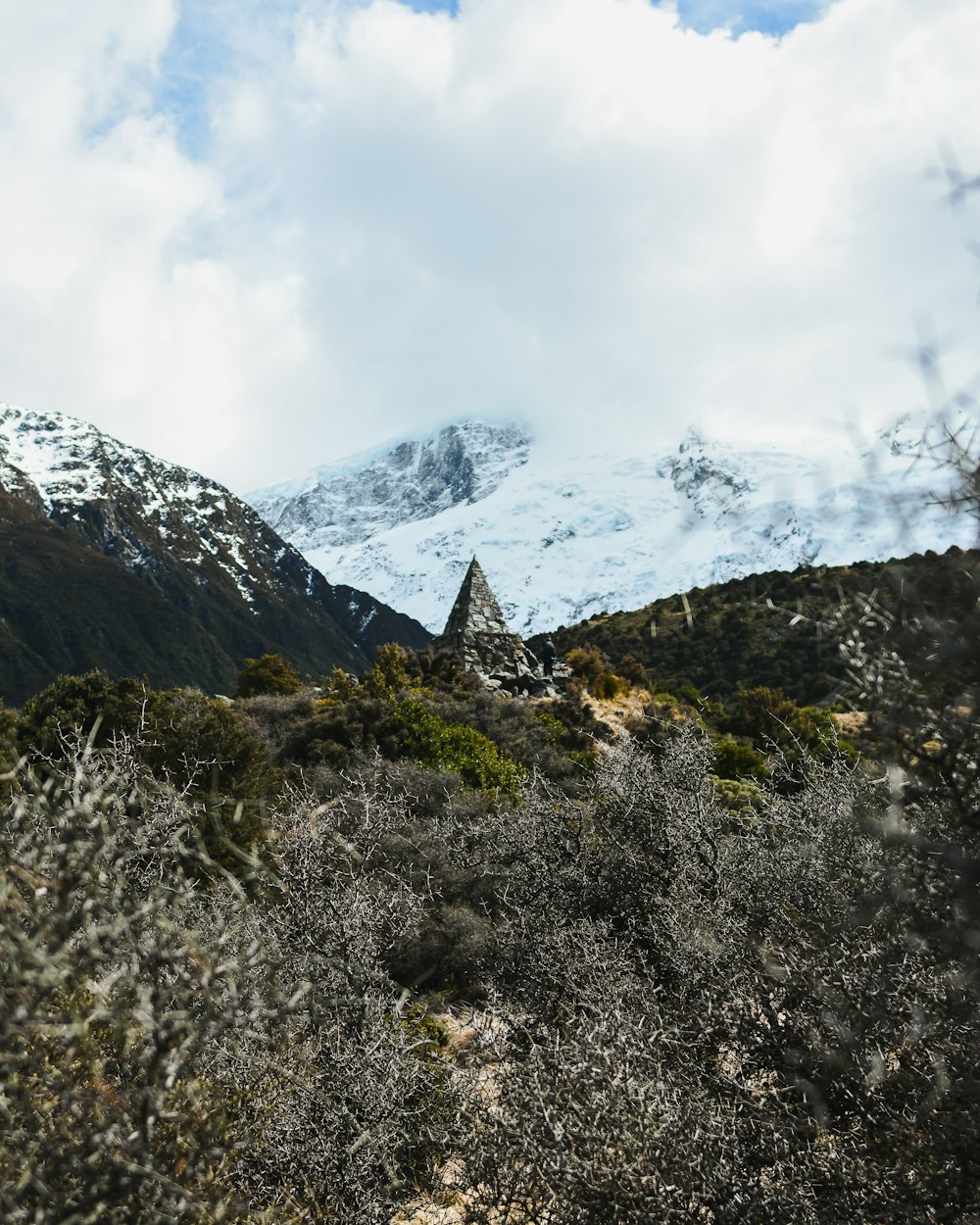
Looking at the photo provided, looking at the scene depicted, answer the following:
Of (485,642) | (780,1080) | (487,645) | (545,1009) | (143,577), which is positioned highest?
(143,577)

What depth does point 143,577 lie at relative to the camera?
289 feet

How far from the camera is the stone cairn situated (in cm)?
2344

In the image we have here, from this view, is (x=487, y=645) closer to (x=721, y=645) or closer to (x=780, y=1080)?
(x=721, y=645)

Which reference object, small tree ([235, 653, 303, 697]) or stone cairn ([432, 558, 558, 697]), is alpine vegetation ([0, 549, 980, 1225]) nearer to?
stone cairn ([432, 558, 558, 697])

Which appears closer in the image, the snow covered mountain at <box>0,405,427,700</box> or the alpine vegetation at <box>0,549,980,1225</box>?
the alpine vegetation at <box>0,549,980,1225</box>

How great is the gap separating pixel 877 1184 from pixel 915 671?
7.82 ft

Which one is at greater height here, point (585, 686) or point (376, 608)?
point (376, 608)

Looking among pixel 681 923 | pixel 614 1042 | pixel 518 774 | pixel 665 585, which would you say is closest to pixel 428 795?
pixel 518 774

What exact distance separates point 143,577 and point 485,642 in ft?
242

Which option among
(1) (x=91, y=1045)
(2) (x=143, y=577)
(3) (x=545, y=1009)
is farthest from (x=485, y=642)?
(2) (x=143, y=577)

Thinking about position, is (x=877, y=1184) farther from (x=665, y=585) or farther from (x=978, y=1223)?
(x=665, y=585)

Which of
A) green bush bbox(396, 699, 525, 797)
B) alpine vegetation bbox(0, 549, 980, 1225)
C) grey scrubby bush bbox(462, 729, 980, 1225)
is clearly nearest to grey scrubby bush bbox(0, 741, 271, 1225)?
alpine vegetation bbox(0, 549, 980, 1225)

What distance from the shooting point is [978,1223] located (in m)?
3.01

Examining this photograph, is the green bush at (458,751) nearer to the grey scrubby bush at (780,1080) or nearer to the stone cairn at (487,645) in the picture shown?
the stone cairn at (487,645)
